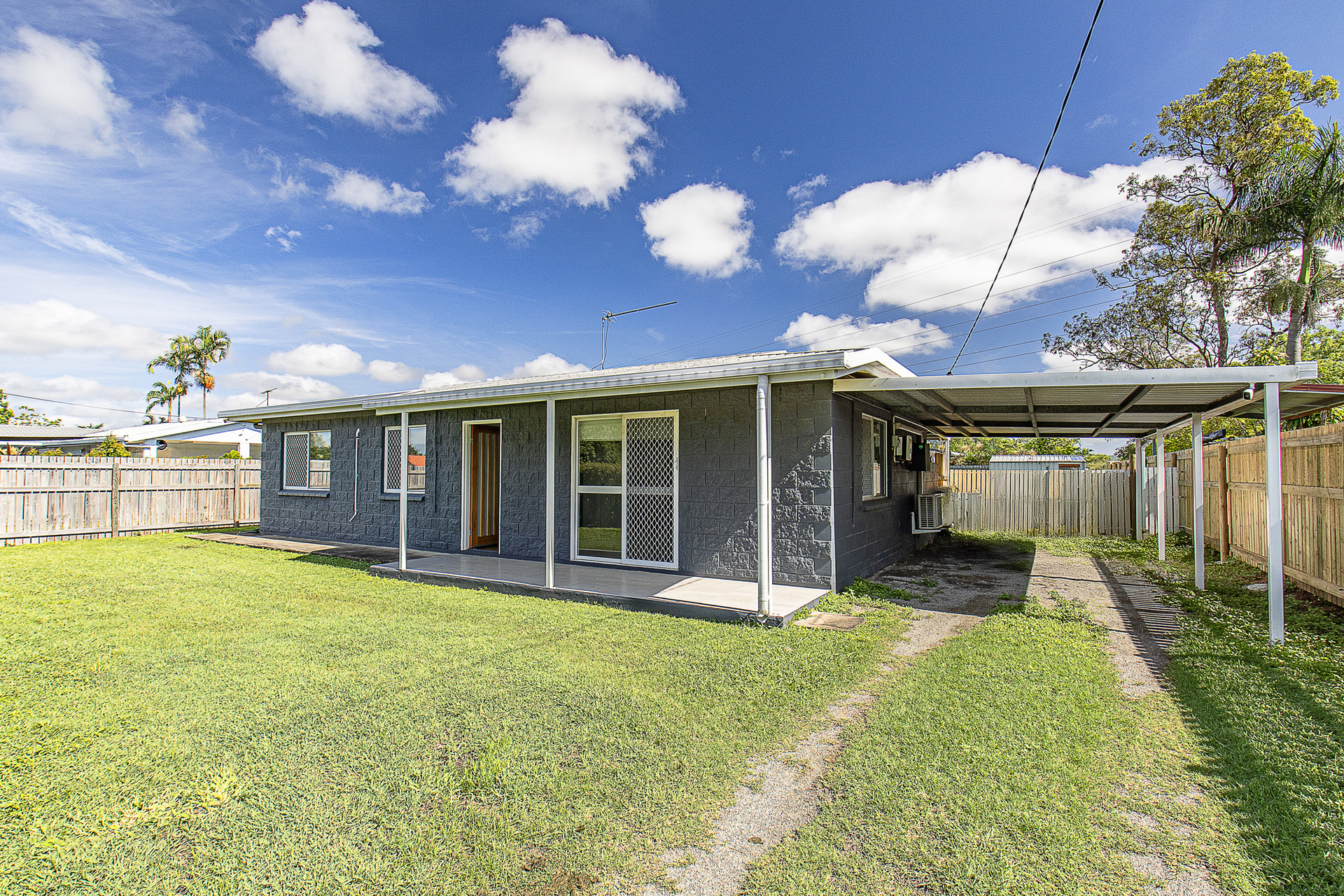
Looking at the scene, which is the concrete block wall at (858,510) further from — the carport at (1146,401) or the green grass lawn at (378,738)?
the green grass lawn at (378,738)

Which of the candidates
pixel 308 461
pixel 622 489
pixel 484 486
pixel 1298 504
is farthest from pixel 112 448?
pixel 1298 504

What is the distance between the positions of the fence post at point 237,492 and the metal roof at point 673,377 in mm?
8378

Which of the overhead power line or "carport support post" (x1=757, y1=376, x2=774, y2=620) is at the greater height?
the overhead power line

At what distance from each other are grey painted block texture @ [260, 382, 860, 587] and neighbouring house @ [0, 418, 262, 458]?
55.8ft

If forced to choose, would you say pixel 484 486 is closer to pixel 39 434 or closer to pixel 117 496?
pixel 117 496

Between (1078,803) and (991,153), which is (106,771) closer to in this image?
(1078,803)

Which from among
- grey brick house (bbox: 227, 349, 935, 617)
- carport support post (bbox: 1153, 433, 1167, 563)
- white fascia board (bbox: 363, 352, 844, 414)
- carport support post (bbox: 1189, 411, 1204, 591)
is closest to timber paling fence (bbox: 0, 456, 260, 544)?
grey brick house (bbox: 227, 349, 935, 617)

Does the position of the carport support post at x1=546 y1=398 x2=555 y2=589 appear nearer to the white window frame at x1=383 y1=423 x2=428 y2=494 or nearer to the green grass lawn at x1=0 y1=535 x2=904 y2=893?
the green grass lawn at x1=0 y1=535 x2=904 y2=893

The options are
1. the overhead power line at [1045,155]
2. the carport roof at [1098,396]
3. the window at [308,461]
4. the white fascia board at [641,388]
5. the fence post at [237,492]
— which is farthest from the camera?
the fence post at [237,492]

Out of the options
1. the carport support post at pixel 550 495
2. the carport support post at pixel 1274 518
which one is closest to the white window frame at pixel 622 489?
the carport support post at pixel 550 495

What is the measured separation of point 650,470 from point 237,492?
39.7 feet

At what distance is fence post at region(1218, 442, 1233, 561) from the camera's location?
9.11 metres

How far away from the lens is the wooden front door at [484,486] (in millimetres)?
9891

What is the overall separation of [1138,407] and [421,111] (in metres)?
12.6
